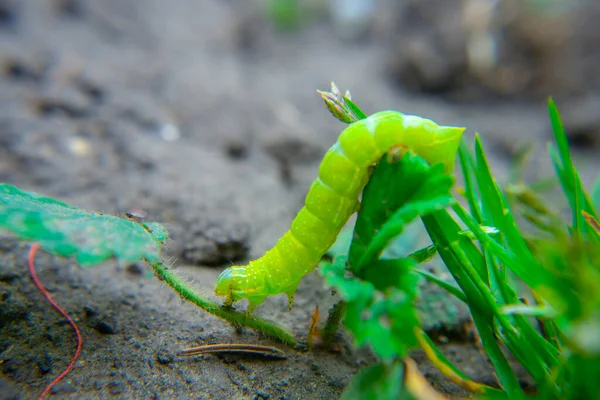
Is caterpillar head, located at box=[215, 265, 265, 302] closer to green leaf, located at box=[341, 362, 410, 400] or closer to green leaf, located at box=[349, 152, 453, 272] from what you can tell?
green leaf, located at box=[349, 152, 453, 272]

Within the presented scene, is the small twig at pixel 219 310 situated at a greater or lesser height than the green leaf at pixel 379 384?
lesser

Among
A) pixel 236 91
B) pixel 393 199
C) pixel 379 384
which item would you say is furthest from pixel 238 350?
pixel 236 91

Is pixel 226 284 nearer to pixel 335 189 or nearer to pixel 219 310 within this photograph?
pixel 219 310

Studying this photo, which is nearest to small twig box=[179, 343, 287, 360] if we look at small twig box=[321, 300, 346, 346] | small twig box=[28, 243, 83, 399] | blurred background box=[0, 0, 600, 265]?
small twig box=[321, 300, 346, 346]

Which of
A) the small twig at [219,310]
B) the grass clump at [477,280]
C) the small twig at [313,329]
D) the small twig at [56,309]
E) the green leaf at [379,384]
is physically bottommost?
the small twig at [56,309]

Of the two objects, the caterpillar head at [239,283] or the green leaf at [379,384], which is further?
the caterpillar head at [239,283]

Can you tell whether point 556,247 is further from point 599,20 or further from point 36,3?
point 599,20

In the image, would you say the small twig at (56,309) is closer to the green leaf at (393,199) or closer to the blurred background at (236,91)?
the blurred background at (236,91)

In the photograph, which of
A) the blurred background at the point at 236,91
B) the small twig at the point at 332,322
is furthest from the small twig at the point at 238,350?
→ the blurred background at the point at 236,91
